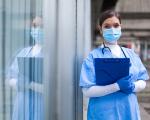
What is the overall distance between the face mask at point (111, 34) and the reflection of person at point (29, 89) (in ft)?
1.52

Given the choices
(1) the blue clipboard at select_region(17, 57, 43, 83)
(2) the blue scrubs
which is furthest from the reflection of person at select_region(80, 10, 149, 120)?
(1) the blue clipboard at select_region(17, 57, 43, 83)

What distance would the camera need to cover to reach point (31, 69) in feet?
11.3

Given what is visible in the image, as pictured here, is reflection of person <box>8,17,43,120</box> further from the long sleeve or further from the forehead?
the forehead

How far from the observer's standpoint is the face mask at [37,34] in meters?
3.38

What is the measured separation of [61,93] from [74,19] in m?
0.52

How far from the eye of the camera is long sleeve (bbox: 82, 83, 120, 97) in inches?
130

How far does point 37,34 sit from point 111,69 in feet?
1.83

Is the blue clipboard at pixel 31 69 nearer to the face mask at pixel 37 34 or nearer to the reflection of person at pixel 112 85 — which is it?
the face mask at pixel 37 34

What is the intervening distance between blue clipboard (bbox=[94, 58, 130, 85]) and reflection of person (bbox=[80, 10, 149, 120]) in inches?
1.5

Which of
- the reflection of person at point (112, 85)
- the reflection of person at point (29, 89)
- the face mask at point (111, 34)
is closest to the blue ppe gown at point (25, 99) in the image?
the reflection of person at point (29, 89)

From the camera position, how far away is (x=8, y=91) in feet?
11.2

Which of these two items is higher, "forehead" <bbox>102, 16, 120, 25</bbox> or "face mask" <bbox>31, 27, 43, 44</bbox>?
"forehead" <bbox>102, 16, 120, 25</bbox>

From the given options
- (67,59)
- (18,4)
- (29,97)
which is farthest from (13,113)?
(18,4)

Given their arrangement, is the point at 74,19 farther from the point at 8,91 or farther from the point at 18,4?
the point at 8,91
